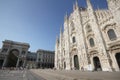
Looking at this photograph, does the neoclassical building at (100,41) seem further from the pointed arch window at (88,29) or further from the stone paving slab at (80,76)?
the stone paving slab at (80,76)

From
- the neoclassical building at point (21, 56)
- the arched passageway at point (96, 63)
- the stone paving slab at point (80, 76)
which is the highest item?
the neoclassical building at point (21, 56)

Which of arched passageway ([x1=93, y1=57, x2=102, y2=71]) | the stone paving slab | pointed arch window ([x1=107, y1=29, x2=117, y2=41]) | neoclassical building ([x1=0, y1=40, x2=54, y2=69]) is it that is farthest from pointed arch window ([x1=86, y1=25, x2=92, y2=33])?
neoclassical building ([x1=0, y1=40, x2=54, y2=69])

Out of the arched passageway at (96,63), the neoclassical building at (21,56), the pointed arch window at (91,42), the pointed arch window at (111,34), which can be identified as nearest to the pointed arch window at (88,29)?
the pointed arch window at (91,42)

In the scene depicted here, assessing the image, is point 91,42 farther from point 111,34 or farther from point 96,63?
point 96,63

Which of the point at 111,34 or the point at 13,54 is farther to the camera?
A: the point at 13,54

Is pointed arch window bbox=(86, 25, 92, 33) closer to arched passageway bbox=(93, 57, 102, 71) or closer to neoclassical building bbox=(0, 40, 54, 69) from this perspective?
arched passageway bbox=(93, 57, 102, 71)

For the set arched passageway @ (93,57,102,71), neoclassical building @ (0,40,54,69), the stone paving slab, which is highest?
neoclassical building @ (0,40,54,69)

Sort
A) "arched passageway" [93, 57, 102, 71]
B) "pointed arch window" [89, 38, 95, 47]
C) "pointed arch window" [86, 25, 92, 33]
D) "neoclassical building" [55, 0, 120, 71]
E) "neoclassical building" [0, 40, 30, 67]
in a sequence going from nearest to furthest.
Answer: "neoclassical building" [55, 0, 120, 71]
"arched passageway" [93, 57, 102, 71]
"pointed arch window" [89, 38, 95, 47]
"pointed arch window" [86, 25, 92, 33]
"neoclassical building" [0, 40, 30, 67]

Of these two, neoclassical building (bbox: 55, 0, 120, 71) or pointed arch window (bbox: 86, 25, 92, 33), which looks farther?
pointed arch window (bbox: 86, 25, 92, 33)

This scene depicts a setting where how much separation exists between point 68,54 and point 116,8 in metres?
15.9

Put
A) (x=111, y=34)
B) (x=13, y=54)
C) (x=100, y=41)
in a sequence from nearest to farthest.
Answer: (x=111, y=34)
(x=100, y=41)
(x=13, y=54)

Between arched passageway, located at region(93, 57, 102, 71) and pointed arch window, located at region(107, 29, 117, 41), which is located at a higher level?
pointed arch window, located at region(107, 29, 117, 41)

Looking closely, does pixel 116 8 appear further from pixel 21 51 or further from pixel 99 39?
pixel 21 51

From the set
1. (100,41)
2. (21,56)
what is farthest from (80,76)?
(21,56)
